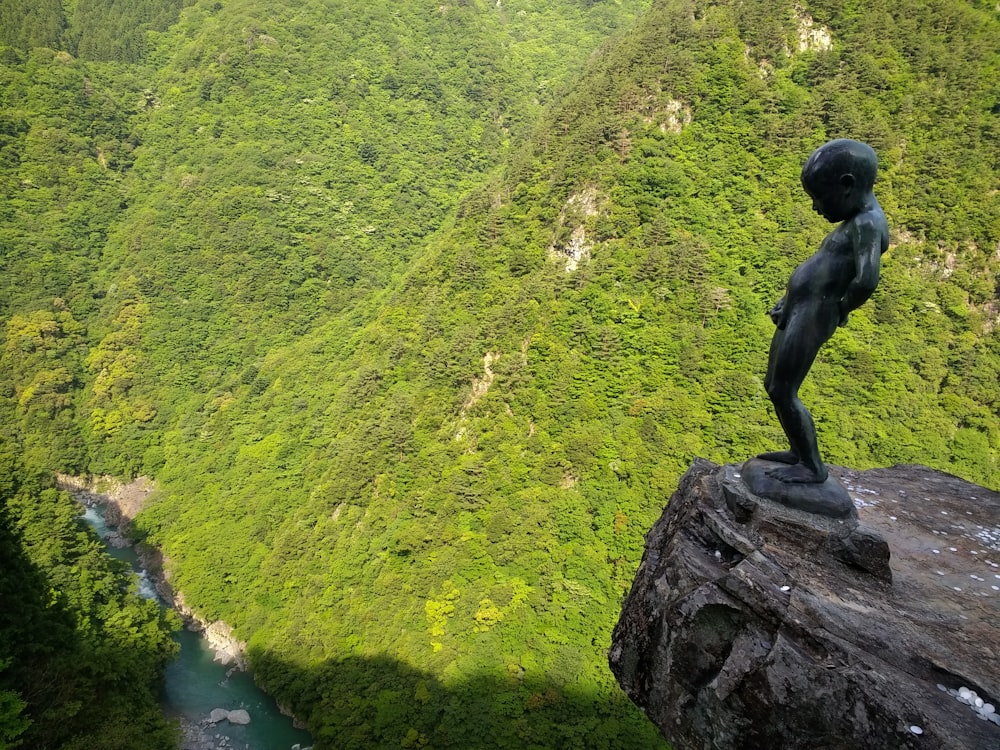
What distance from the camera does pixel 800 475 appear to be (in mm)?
5445

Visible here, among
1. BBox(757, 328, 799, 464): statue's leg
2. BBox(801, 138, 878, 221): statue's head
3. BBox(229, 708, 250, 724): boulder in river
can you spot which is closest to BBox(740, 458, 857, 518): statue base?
BBox(757, 328, 799, 464): statue's leg

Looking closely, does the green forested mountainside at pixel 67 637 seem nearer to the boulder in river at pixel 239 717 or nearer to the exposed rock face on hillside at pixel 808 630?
the boulder in river at pixel 239 717

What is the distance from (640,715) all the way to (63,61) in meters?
113

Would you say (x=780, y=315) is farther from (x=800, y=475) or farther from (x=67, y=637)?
(x=67, y=637)

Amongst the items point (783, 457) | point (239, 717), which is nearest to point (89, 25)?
point (239, 717)

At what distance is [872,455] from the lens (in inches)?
1070

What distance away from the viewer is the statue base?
528 centimetres

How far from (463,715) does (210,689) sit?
16387 millimetres

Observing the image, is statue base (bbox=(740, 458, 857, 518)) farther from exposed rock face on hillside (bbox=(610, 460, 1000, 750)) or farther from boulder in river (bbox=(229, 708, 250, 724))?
boulder in river (bbox=(229, 708, 250, 724))

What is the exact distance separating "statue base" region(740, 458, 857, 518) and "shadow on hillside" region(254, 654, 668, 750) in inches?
839

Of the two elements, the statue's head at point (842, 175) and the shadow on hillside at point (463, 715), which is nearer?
the statue's head at point (842, 175)

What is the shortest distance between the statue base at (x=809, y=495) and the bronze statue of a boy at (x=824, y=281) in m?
0.07

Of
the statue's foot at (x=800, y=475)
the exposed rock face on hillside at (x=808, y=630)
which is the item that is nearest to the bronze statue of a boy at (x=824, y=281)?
the statue's foot at (x=800, y=475)

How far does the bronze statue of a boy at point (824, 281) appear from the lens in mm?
4855
